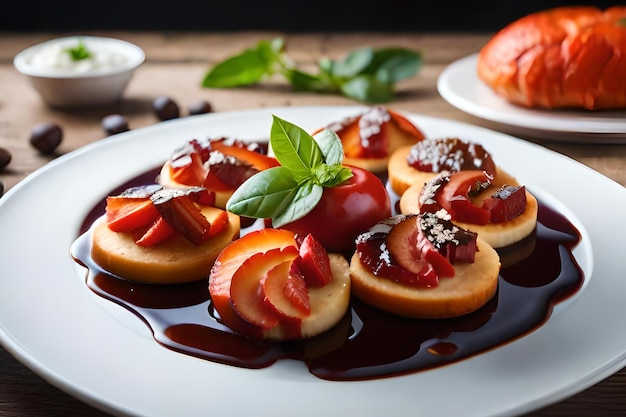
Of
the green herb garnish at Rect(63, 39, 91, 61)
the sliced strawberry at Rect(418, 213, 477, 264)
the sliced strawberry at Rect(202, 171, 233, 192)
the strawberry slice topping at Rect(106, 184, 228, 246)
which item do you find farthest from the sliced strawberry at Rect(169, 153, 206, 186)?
the green herb garnish at Rect(63, 39, 91, 61)

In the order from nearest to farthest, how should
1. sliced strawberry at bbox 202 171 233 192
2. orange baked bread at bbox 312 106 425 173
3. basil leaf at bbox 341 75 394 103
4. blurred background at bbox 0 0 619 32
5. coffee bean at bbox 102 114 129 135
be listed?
sliced strawberry at bbox 202 171 233 192, orange baked bread at bbox 312 106 425 173, coffee bean at bbox 102 114 129 135, basil leaf at bbox 341 75 394 103, blurred background at bbox 0 0 619 32

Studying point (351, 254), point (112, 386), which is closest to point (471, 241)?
point (351, 254)

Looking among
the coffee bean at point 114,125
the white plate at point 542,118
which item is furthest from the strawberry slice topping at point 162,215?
the white plate at point 542,118

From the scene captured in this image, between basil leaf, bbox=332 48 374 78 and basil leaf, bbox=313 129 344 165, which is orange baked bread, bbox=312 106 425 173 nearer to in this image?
basil leaf, bbox=313 129 344 165

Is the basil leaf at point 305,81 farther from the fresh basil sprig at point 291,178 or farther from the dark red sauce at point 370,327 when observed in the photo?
the dark red sauce at point 370,327

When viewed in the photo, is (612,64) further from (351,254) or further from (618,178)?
(351,254)

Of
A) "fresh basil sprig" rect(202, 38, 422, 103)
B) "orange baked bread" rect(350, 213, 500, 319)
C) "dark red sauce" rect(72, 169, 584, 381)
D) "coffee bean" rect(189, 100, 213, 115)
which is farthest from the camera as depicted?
"fresh basil sprig" rect(202, 38, 422, 103)

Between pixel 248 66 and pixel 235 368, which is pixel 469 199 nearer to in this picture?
pixel 235 368

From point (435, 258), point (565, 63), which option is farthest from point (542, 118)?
point (435, 258)
